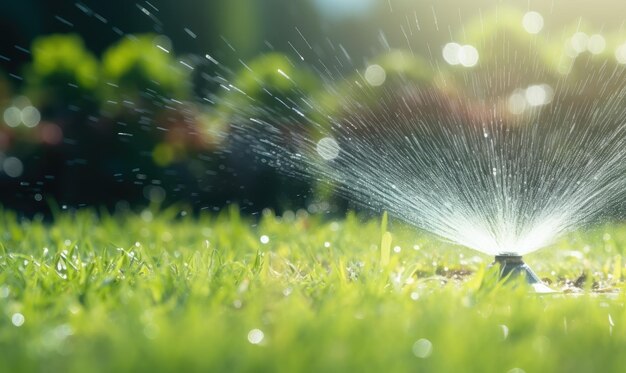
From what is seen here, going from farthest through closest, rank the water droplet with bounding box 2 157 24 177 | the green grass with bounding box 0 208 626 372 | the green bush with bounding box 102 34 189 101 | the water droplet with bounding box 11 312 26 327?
the green bush with bounding box 102 34 189 101 → the water droplet with bounding box 2 157 24 177 → the water droplet with bounding box 11 312 26 327 → the green grass with bounding box 0 208 626 372

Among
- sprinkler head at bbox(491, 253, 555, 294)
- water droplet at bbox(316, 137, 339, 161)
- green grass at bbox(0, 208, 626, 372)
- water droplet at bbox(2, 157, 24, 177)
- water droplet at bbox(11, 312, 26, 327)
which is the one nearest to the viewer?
green grass at bbox(0, 208, 626, 372)

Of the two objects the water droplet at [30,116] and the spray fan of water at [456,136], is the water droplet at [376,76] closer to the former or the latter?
the spray fan of water at [456,136]

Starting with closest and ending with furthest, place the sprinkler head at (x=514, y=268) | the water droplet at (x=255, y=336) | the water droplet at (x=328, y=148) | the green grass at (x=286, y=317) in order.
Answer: the green grass at (x=286, y=317) → the water droplet at (x=255, y=336) → the sprinkler head at (x=514, y=268) → the water droplet at (x=328, y=148)

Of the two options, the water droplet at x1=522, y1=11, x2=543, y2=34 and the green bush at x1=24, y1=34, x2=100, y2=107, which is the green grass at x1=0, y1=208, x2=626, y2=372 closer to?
the green bush at x1=24, y1=34, x2=100, y2=107

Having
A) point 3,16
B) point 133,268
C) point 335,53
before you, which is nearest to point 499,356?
point 133,268

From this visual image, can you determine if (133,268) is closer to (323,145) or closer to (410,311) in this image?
(410,311)

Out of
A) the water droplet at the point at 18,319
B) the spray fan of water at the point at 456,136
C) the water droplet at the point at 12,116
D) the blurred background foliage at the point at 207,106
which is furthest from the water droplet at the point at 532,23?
the water droplet at the point at 18,319

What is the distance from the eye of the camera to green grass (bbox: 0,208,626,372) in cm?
143

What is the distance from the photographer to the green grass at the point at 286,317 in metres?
1.43

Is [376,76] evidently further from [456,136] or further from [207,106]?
[207,106]

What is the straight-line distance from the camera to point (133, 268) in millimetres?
2750

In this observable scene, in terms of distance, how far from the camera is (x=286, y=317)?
180cm

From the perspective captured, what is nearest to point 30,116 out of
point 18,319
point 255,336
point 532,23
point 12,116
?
point 12,116

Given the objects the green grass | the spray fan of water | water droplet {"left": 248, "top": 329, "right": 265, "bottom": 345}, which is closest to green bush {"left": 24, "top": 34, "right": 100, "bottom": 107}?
the spray fan of water
